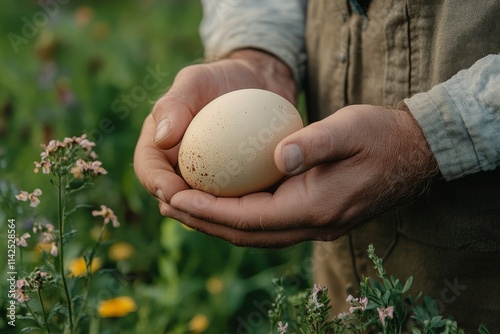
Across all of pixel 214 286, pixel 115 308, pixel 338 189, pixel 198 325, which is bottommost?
pixel 214 286

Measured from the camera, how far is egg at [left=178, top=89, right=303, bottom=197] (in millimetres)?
1180

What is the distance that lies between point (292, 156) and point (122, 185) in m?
1.38

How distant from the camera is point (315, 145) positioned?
1.01m

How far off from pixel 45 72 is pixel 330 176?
2.06m

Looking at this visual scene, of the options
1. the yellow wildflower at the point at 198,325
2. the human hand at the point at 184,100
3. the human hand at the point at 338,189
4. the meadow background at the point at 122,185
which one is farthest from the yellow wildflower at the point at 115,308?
the human hand at the point at 338,189

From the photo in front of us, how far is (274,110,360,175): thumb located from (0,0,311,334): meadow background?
421mm

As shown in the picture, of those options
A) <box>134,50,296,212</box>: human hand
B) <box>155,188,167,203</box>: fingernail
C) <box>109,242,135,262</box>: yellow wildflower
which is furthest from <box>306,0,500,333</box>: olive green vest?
<box>109,242,135,262</box>: yellow wildflower

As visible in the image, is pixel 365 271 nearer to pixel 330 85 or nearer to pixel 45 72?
pixel 330 85

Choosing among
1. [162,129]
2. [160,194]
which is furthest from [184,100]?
[160,194]

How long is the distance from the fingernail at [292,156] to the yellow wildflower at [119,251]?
108cm

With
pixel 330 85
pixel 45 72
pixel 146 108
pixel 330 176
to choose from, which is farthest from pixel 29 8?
pixel 330 176

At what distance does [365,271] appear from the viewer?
154 cm

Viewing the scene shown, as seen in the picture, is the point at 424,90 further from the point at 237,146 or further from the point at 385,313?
the point at 385,313

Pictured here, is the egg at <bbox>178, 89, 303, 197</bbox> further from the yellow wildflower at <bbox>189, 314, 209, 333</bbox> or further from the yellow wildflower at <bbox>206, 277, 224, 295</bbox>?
the yellow wildflower at <bbox>206, 277, 224, 295</bbox>
